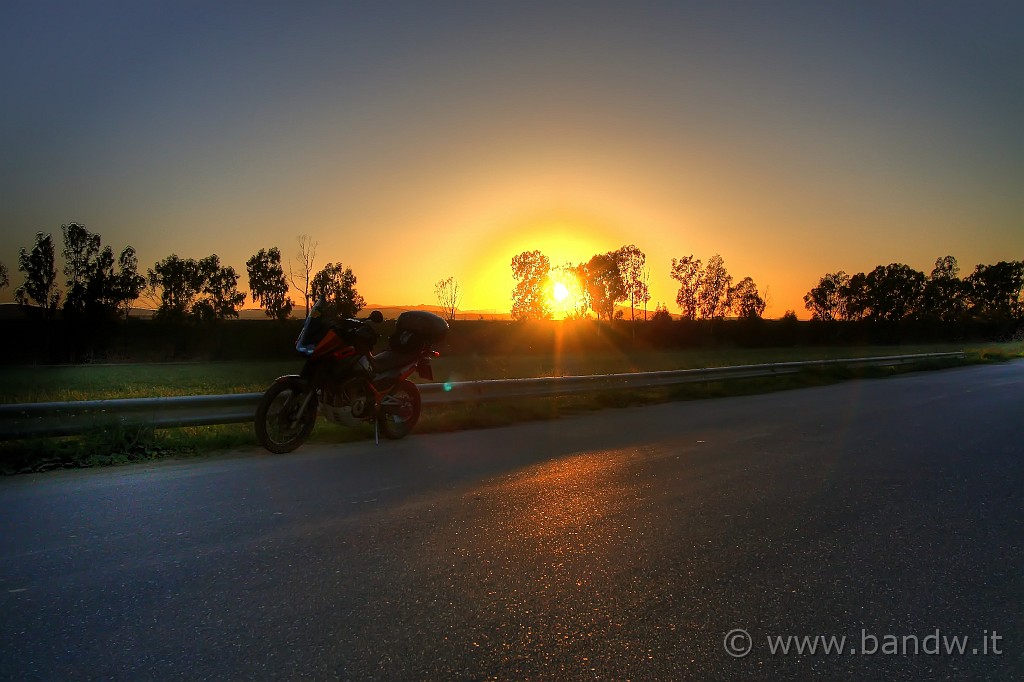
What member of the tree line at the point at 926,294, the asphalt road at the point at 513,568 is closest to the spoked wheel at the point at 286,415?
the asphalt road at the point at 513,568

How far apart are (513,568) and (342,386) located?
171 inches

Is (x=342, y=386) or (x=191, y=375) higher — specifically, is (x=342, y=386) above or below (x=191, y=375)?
above

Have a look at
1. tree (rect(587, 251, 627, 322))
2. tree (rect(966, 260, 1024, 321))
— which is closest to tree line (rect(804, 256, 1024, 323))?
tree (rect(966, 260, 1024, 321))

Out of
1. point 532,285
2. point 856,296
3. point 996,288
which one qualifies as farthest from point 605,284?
point 996,288

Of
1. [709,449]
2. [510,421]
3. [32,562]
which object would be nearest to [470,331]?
[510,421]

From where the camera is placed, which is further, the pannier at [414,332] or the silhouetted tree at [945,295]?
the silhouetted tree at [945,295]

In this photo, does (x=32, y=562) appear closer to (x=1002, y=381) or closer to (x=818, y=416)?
(x=818, y=416)

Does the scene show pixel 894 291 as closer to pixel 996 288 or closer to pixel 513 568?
pixel 996 288

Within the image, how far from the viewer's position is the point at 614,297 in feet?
274

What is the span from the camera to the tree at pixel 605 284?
83.4m

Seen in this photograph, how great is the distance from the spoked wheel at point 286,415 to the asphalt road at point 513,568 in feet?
1.17

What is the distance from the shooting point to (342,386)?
730 cm

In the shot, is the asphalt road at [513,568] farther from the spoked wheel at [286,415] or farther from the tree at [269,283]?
the tree at [269,283]

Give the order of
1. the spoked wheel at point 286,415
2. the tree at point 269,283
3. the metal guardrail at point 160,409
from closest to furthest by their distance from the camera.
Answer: the metal guardrail at point 160,409 → the spoked wheel at point 286,415 → the tree at point 269,283
